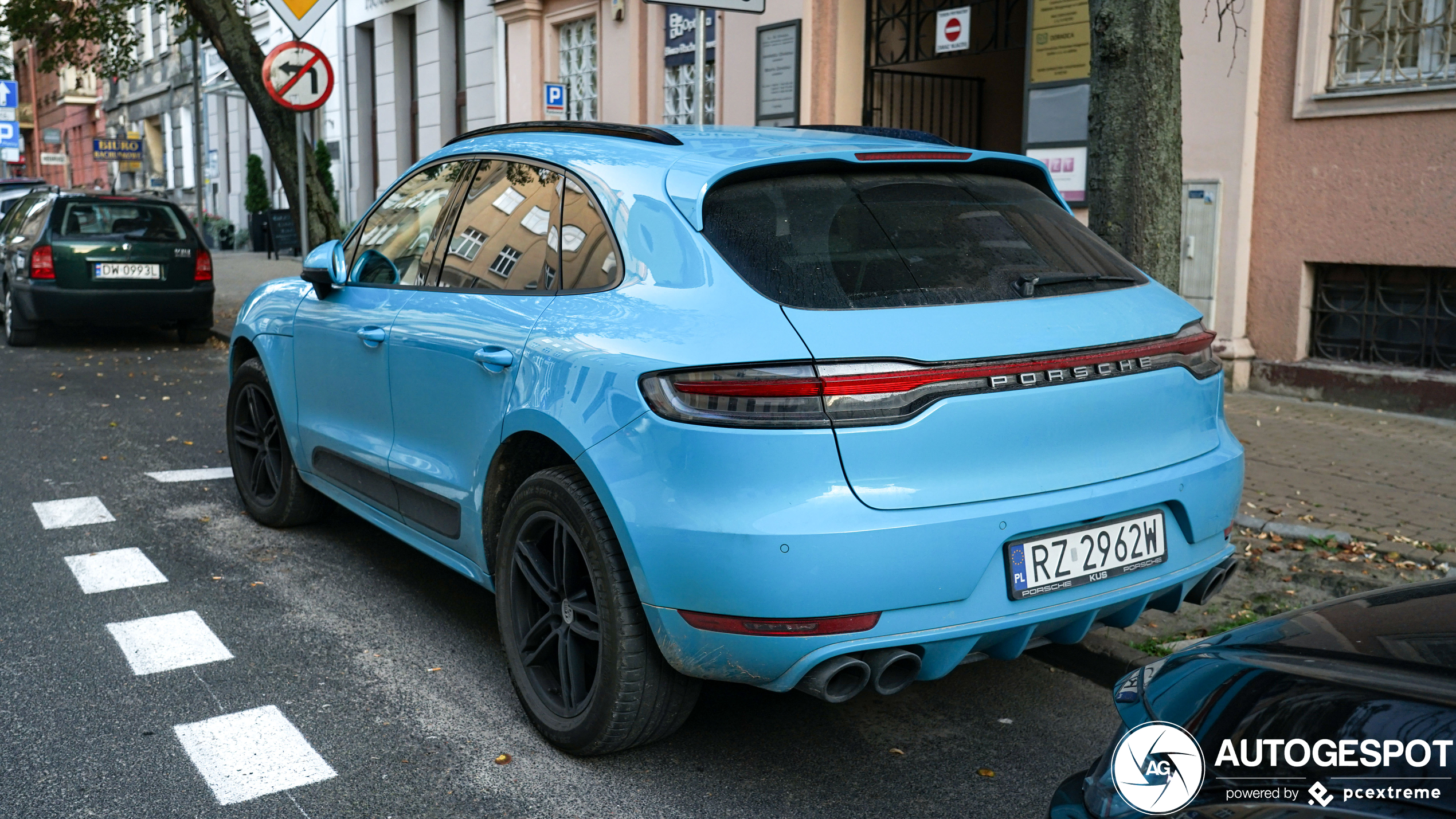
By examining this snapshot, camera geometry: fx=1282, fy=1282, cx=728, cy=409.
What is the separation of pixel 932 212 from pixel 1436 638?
179 centimetres

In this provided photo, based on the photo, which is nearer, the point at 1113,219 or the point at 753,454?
the point at 753,454

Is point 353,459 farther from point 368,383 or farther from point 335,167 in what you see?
point 335,167

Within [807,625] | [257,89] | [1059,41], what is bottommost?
[807,625]

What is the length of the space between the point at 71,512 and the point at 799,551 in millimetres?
4543

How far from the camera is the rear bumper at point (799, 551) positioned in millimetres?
2732

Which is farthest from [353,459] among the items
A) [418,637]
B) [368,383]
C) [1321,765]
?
[1321,765]

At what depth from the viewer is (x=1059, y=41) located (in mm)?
10539

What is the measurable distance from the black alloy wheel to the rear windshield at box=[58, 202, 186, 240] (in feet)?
34.8

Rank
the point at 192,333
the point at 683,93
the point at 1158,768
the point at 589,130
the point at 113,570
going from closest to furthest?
the point at 1158,768
the point at 589,130
the point at 113,570
the point at 192,333
the point at 683,93

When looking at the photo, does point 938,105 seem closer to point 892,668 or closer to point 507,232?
point 507,232

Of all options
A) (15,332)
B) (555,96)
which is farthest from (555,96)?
(15,332)

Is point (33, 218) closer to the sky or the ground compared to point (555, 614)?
closer to the sky

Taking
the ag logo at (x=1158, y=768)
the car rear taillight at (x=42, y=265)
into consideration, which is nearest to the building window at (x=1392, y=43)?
the ag logo at (x=1158, y=768)

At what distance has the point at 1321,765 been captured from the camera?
160cm
